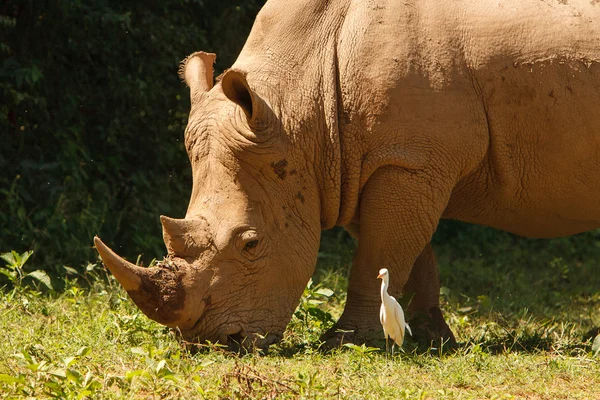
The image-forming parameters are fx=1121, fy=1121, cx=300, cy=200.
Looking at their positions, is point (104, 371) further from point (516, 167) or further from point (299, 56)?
point (516, 167)

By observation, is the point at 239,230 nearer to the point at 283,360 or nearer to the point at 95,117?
the point at 283,360

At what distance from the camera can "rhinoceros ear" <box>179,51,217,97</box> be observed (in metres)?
6.50

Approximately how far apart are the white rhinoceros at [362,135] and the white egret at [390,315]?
0.53 m

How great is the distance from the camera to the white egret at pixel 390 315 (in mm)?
5723

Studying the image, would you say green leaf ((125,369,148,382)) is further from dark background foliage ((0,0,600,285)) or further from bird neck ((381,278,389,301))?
dark background foliage ((0,0,600,285))

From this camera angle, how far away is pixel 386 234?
6289 millimetres

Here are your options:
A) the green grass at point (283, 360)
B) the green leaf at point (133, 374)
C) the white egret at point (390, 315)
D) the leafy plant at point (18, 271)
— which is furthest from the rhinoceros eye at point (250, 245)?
the leafy plant at point (18, 271)

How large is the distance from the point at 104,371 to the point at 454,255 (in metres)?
5.77

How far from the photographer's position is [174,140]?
10.4m

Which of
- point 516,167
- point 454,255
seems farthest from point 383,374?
point 454,255

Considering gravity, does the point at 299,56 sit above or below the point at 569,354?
above

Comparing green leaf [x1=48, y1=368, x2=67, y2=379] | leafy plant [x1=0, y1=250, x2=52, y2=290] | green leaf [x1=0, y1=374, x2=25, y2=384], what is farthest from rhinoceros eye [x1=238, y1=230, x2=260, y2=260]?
leafy plant [x1=0, y1=250, x2=52, y2=290]

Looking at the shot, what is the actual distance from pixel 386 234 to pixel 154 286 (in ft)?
4.43

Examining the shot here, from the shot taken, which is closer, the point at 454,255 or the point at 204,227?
the point at 204,227
